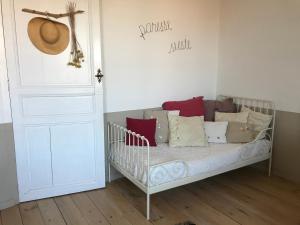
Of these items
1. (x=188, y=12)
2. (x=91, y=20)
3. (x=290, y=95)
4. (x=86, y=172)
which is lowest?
(x=86, y=172)

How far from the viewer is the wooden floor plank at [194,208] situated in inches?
95.8

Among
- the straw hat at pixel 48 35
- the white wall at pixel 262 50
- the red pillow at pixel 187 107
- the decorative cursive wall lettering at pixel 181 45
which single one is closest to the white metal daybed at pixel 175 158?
the white wall at pixel 262 50

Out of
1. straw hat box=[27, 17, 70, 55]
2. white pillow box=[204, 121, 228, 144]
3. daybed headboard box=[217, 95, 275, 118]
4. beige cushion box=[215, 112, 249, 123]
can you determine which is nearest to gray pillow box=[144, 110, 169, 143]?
white pillow box=[204, 121, 228, 144]

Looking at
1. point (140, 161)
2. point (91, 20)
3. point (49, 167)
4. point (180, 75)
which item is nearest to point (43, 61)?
point (91, 20)

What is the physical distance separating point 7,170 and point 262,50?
2.99 metres

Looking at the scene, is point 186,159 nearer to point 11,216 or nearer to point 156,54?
point 156,54

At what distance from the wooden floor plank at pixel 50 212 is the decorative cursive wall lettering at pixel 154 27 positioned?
198cm

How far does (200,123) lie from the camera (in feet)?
10.2

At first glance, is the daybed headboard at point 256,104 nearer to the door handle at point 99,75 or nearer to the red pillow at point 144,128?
the red pillow at point 144,128

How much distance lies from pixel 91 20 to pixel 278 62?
2.07 meters

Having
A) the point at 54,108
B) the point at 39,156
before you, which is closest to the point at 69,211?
the point at 39,156

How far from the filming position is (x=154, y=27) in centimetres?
321

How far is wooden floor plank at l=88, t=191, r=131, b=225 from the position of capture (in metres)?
2.42

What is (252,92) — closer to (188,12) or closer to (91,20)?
(188,12)
